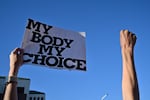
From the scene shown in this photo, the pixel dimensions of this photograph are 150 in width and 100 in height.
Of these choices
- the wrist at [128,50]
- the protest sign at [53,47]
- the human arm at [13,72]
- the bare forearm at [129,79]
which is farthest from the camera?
the protest sign at [53,47]

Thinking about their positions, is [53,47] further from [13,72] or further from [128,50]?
[128,50]

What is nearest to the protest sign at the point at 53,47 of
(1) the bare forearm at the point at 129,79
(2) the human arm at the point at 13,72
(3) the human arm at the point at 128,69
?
(2) the human arm at the point at 13,72

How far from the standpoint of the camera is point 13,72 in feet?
16.4

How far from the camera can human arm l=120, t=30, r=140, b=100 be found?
11.5 feet

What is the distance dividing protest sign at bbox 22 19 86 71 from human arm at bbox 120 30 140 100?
3.60 meters

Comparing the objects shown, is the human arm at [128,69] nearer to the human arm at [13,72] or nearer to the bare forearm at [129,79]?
the bare forearm at [129,79]

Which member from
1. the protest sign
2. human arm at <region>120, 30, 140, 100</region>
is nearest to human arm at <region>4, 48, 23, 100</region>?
human arm at <region>120, 30, 140, 100</region>

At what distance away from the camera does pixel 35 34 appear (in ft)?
25.5

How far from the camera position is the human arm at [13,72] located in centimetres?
466

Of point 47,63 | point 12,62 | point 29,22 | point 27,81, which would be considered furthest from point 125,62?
point 27,81

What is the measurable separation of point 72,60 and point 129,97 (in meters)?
4.40

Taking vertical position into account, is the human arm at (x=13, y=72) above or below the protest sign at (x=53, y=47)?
below

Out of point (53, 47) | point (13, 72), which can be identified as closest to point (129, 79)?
point (13, 72)

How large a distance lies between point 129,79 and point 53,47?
4459mm
